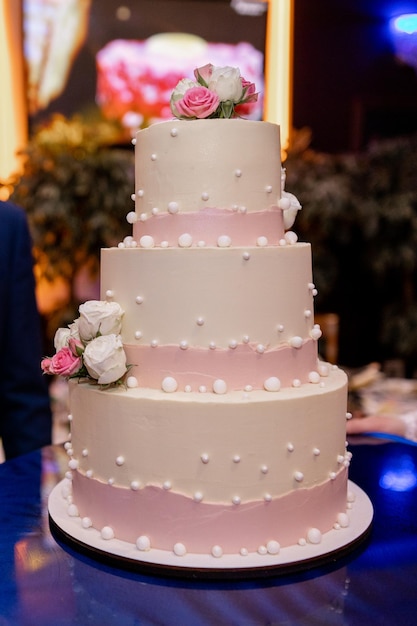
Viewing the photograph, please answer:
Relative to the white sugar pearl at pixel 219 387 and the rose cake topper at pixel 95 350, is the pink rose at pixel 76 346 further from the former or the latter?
the white sugar pearl at pixel 219 387

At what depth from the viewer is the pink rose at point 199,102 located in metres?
1.61

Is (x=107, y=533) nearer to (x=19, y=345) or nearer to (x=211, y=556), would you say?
(x=211, y=556)

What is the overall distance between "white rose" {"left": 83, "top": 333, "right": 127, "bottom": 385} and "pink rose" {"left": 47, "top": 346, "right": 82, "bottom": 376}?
49 mm

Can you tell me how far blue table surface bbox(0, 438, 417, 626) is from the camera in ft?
3.82

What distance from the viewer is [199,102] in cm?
161

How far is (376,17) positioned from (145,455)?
609 centimetres

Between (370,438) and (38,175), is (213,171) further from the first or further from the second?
(38,175)

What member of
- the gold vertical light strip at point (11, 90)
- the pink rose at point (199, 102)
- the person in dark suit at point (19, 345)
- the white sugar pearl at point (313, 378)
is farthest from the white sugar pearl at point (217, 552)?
the gold vertical light strip at point (11, 90)

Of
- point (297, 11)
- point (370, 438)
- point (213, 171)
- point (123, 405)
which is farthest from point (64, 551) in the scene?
point (297, 11)

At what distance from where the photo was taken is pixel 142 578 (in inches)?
53.2

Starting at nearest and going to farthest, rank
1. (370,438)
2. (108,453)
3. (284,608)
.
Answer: (284,608) < (108,453) < (370,438)

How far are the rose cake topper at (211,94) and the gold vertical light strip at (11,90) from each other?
4780 millimetres

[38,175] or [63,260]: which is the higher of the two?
[38,175]

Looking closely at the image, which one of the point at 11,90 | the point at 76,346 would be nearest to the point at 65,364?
the point at 76,346
